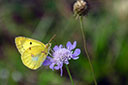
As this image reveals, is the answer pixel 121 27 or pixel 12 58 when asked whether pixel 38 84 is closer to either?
pixel 12 58

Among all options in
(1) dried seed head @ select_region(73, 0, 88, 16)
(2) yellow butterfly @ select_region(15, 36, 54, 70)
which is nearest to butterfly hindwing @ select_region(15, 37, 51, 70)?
(2) yellow butterfly @ select_region(15, 36, 54, 70)

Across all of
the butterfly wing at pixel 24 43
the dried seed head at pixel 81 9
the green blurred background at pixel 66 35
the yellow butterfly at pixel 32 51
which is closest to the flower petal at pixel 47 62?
the yellow butterfly at pixel 32 51

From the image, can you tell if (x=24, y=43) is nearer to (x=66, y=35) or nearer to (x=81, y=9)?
(x=81, y=9)

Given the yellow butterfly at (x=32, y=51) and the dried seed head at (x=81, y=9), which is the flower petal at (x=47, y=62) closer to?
the yellow butterfly at (x=32, y=51)

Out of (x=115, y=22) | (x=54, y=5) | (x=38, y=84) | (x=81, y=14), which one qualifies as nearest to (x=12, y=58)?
(x=38, y=84)

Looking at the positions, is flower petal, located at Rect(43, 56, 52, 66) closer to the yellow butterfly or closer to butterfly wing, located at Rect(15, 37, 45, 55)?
the yellow butterfly

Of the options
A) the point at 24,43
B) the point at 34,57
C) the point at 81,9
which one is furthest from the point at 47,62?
the point at 81,9
